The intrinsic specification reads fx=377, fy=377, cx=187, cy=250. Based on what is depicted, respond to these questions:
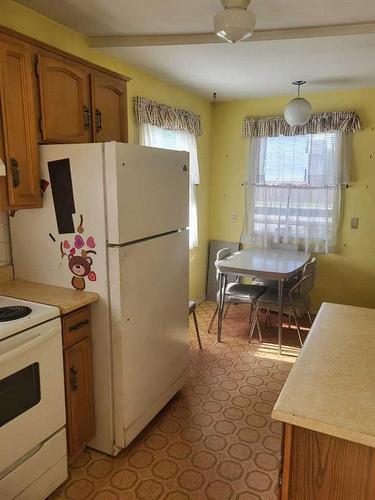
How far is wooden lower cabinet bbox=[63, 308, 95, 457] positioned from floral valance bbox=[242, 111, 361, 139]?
305cm

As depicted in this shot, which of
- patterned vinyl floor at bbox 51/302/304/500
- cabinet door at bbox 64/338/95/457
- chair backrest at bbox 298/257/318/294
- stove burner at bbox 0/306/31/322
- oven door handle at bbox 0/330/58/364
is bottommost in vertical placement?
patterned vinyl floor at bbox 51/302/304/500

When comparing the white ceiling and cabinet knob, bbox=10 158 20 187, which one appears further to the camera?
the white ceiling

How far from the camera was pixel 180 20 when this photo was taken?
2.18 m

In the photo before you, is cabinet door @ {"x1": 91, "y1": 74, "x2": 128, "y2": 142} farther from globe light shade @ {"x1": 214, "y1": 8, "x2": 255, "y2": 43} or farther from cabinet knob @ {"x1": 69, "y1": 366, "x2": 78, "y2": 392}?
cabinet knob @ {"x1": 69, "y1": 366, "x2": 78, "y2": 392}

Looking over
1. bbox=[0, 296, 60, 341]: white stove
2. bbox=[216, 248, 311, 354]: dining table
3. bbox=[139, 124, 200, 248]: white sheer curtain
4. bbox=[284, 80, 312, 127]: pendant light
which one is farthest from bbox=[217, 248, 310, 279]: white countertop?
bbox=[0, 296, 60, 341]: white stove

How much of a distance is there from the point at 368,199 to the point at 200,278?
2037 millimetres

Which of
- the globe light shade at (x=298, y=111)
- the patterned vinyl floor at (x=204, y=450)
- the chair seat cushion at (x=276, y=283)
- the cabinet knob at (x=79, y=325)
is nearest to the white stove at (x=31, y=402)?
the cabinet knob at (x=79, y=325)

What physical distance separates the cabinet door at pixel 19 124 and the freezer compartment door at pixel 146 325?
0.55m

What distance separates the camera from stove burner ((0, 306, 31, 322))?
1626 mm

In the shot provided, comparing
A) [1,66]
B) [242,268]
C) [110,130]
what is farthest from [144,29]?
[242,268]

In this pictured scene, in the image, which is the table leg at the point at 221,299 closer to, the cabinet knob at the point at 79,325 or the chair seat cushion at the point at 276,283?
the chair seat cushion at the point at 276,283

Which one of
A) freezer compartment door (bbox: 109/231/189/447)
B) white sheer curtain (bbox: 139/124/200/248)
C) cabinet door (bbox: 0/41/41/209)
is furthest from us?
white sheer curtain (bbox: 139/124/200/248)

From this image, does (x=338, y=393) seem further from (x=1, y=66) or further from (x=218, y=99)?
(x=218, y=99)

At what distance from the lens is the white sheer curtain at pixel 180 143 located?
10.7ft
